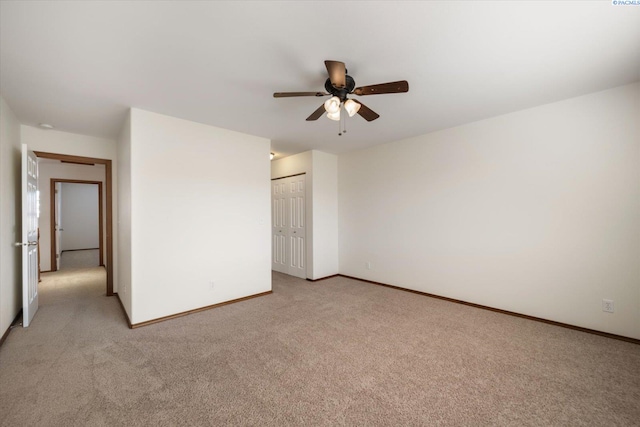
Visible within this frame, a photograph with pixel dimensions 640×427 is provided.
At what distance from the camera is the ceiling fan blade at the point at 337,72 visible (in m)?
1.74

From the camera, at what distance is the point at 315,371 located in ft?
6.68

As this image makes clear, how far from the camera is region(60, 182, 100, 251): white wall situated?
28.0ft

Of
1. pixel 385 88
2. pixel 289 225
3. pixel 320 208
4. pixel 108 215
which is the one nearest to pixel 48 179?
pixel 108 215

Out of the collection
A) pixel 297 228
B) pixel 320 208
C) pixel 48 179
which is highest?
pixel 48 179

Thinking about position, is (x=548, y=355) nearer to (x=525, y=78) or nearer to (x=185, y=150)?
(x=525, y=78)

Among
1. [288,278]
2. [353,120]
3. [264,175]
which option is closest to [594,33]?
[353,120]

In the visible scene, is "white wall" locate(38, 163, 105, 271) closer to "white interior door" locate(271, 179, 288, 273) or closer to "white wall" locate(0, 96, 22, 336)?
"white wall" locate(0, 96, 22, 336)

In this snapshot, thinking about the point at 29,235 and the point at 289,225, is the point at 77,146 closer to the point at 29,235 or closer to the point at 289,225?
the point at 29,235

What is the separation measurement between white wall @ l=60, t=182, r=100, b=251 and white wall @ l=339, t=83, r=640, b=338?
9895 mm

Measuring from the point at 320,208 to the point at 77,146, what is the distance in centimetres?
387

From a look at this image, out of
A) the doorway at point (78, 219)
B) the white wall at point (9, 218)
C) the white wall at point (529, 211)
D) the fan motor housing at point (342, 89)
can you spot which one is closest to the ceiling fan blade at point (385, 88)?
the fan motor housing at point (342, 89)

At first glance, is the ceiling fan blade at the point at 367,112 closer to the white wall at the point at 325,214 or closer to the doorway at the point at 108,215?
the white wall at the point at 325,214

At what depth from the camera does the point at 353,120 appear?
335cm

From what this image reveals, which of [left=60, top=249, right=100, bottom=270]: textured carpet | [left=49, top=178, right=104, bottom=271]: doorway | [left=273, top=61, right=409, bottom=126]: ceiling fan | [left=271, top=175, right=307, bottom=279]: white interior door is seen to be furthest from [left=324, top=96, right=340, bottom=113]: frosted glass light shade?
[left=49, top=178, right=104, bottom=271]: doorway
